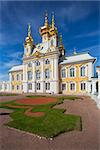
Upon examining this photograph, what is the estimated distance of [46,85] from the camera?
36438 mm

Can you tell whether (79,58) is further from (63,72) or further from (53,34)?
(53,34)

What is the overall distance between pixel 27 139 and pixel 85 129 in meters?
2.82

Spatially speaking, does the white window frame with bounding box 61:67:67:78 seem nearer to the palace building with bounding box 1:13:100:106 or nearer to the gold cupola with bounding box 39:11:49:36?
the palace building with bounding box 1:13:100:106

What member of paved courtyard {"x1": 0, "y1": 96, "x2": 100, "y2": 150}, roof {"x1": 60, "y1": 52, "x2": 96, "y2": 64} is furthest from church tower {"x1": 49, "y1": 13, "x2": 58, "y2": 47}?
paved courtyard {"x1": 0, "y1": 96, "x2": 100, "y2": 150}

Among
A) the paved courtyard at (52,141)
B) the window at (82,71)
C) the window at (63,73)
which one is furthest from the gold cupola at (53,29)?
the paved courtyard at (52,141)

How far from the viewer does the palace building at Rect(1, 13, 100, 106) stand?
3134 centimetres

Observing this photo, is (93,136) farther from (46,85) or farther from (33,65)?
(33,65)

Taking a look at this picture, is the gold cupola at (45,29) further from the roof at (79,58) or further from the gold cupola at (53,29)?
the roof at (79,58)

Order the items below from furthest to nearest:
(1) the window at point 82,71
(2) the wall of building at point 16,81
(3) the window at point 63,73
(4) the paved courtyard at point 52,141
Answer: (2) the wall of building at point 16,81
(3) the window at point 63,73
(1) the window at point 82,71
(4) the paved courtyard at point 52,141

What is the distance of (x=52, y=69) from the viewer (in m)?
35.2

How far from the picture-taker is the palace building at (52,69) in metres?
31.3

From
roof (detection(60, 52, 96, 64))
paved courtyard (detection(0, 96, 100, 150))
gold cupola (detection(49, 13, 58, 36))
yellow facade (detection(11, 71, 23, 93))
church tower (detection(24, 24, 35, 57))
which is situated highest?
gold cupola (detection(49, 13, 58, 36))

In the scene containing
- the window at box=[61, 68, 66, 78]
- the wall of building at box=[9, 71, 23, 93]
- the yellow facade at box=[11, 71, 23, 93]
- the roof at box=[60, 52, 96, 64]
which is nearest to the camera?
the roof at box=[60, 52, 96, 64]

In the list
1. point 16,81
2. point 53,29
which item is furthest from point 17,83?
point 53,29
